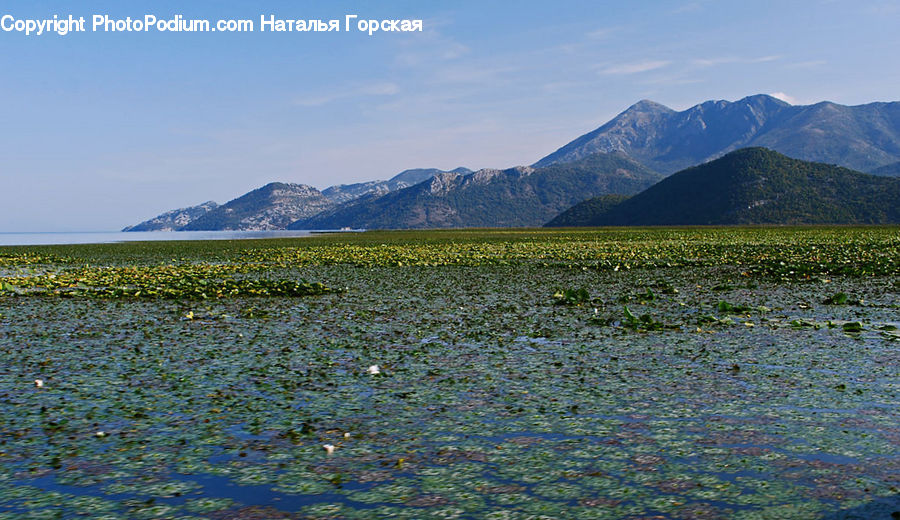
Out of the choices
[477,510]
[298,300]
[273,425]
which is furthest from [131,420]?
[298,300]

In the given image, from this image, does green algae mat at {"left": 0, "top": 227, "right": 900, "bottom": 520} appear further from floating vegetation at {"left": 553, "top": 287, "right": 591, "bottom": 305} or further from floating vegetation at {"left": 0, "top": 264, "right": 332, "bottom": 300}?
floating vegetation at {"left": 0, "top": 264, "right": 332, "bottom": 300}

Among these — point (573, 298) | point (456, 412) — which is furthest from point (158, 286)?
point (456, 412)

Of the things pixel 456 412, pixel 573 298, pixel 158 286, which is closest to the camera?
pixel 456 412

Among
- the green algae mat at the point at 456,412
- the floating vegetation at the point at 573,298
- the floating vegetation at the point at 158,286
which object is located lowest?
the green algae mat at the point at 456,412

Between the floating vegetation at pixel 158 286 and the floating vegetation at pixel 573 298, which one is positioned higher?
the floating vegetation at pixel 158 286

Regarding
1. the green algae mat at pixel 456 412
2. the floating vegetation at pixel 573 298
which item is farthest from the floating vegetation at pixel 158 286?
the floating vegetation at pixel 573 298

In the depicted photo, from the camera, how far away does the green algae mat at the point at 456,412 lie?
6.55 m

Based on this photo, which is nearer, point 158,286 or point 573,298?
point 573,298

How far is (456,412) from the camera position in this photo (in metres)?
9.57

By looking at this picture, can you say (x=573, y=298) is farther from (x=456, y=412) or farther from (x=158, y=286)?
(x=158, y=286)

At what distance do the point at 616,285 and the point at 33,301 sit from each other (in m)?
22.9

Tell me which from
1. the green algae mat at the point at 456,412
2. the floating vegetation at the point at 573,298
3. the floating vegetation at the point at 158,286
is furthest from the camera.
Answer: the floating vegetation at the point at 158,286

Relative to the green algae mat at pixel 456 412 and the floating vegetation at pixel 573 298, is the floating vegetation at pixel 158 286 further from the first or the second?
the floating vegetation at pixel 573 298

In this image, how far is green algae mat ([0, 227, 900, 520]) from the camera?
655 centimetres
